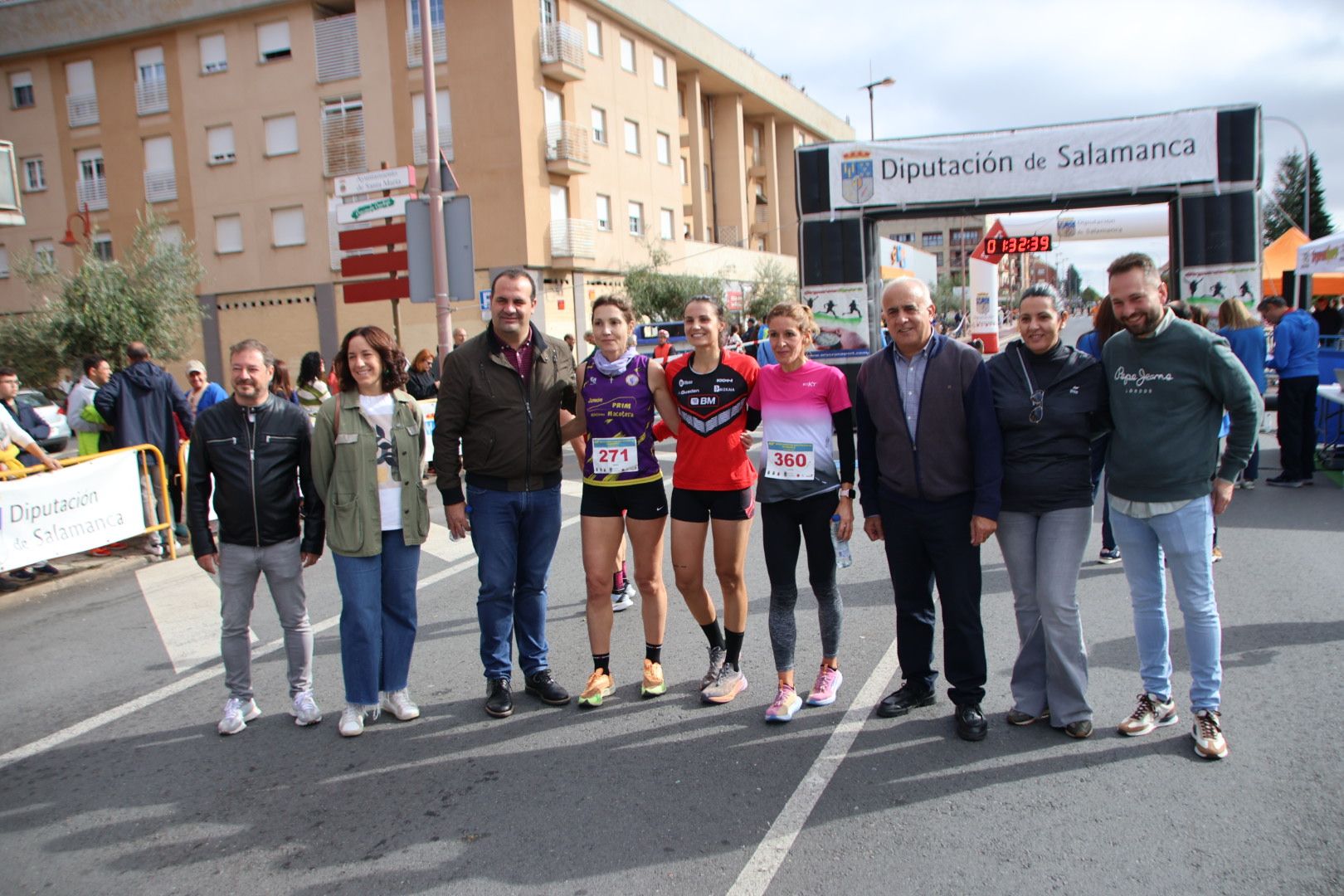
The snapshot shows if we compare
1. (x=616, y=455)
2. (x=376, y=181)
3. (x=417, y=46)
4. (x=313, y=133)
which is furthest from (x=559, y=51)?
(x=616, y=455)

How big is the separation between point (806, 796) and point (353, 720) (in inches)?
85.8

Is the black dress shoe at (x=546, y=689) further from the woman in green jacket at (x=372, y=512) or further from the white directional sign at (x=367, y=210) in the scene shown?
the white directional sign at (x=367, y=210)

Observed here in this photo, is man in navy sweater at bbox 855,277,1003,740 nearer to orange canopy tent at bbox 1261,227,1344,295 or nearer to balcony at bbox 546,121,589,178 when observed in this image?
orange canopy tent at bbox 1261,227,1344,295

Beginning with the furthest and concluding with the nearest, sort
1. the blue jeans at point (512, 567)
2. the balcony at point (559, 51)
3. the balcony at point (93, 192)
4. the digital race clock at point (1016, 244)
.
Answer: the balcony at point (93, 192), the balcony at point (559, 51), the digital race clock at point (1016, 244), the blue jeans at point (512, 567)

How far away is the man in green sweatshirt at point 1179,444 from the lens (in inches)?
155

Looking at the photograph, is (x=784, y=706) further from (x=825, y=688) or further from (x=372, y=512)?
(x=372, y=512)

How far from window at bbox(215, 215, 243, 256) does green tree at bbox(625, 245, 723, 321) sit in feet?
46.3

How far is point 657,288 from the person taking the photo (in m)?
37.4

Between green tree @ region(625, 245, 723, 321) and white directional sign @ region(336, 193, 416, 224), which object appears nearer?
white directional sign @ region(336, 193, 416, 224)

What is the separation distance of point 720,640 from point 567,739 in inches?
40.4

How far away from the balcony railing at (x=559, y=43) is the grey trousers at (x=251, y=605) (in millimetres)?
31226

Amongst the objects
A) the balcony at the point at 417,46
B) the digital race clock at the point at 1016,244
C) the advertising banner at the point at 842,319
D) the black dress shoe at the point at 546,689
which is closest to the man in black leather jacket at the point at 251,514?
the black dress shoe at the point at 546,689

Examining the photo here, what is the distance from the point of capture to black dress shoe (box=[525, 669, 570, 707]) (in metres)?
4.73

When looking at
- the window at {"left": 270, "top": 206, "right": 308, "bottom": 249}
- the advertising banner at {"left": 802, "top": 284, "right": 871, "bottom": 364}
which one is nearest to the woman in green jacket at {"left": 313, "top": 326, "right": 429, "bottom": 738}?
the advertising banner at {"left": 802, "top": 284, "right": 871, "bottom": 364}
